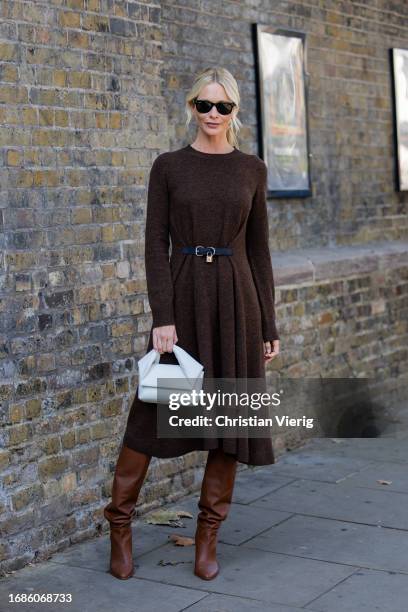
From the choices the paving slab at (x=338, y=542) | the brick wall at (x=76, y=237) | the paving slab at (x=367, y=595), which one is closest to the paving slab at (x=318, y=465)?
the brick wall at (x=76, y=237)

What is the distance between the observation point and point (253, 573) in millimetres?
4707

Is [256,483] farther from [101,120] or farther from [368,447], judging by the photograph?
[101,120]

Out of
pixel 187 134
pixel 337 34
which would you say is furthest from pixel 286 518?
pixel 337 34

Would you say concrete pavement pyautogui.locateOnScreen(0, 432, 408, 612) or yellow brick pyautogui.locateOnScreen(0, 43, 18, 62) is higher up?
yellow brick pyautogui.locateOnScreen(0, 43, 18, 62)

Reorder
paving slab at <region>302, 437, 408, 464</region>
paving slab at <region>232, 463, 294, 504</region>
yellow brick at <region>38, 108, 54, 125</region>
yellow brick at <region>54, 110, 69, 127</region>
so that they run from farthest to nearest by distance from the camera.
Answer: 1. paving slab at <region>302, 437, 408, 464</region>
2. paving slab at <region>232, 463, 294, 504</region>
3. yellow brick at <region>54, 110, 69, 127</region>
4. yellow brick at <region>38, 108, 54, 125</region>

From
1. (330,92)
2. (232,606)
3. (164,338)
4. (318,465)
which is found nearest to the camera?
(232,606)

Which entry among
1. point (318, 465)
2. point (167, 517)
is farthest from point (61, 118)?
point (318, 465)

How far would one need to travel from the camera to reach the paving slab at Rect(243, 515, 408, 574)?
15.9ft

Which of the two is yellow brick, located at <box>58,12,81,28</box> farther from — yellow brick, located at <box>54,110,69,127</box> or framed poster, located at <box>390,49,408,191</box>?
framed poster, located at <box>390,49,408,191</box>

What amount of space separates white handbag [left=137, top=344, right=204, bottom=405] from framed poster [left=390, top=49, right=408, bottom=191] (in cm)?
518

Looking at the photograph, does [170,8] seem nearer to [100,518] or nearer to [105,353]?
[105,353]

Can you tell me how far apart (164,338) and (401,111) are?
211 inches

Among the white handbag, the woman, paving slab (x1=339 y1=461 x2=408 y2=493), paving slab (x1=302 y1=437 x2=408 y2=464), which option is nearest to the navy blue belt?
the woman

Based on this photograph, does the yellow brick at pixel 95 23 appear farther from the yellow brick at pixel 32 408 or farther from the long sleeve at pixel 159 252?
the yellow brick at pixel 32 408
